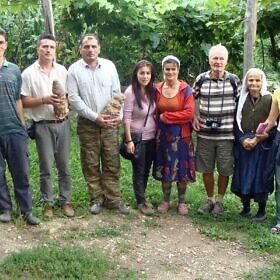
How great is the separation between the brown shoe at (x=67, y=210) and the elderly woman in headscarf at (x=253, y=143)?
175 centimetres

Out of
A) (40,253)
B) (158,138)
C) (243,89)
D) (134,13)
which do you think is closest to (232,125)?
(243,89)

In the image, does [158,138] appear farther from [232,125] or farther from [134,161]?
[232,125]

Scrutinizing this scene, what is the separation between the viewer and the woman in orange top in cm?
531

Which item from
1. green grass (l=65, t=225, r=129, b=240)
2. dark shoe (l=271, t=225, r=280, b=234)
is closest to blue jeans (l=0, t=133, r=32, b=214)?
green grass (l=65, t=225, r=129, b=240)

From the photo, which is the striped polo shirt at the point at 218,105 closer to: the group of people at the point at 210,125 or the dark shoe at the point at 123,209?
the group of people at the point at 210,125

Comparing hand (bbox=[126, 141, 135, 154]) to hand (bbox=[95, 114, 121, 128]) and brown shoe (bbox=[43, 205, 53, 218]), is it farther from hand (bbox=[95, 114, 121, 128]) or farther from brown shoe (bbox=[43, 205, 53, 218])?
brown shoe (bbox=[43, 205, 53, 218])

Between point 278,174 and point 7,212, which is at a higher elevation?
point 278,174

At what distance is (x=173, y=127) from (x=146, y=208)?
0.97m

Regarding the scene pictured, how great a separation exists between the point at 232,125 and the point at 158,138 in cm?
78

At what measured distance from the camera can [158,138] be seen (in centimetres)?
550

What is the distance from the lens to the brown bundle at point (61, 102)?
4.90 m

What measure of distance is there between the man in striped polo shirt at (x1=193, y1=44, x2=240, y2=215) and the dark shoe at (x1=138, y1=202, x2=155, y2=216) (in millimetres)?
681

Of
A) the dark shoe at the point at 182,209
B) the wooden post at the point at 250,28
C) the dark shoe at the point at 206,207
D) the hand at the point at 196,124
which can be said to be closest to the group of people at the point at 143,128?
the hand at the point at 196,124

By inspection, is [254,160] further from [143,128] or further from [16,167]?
[16,167]
